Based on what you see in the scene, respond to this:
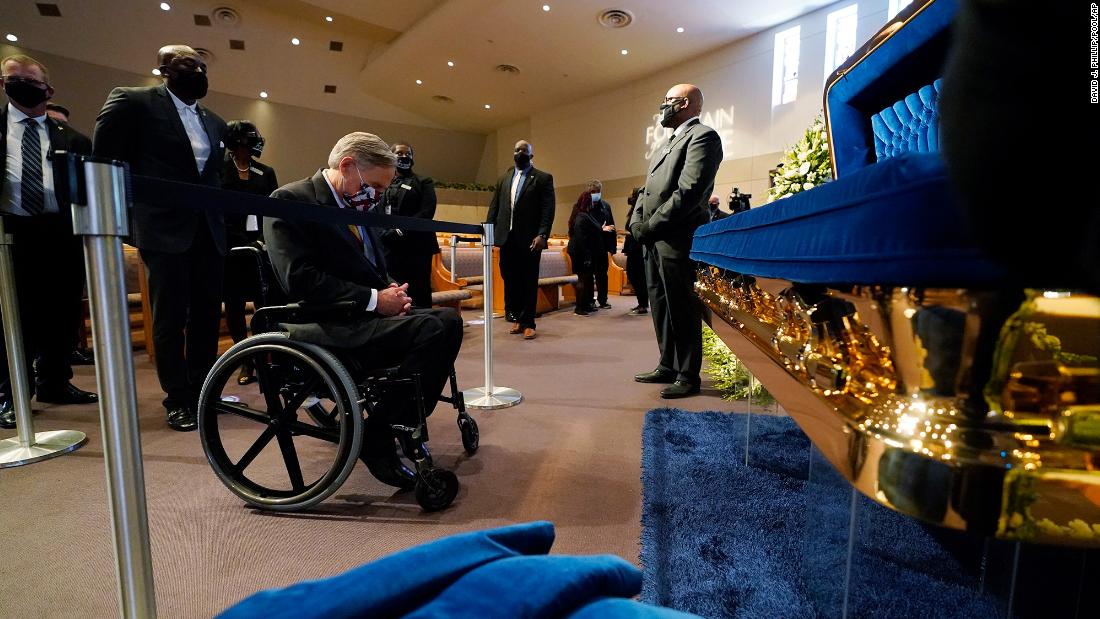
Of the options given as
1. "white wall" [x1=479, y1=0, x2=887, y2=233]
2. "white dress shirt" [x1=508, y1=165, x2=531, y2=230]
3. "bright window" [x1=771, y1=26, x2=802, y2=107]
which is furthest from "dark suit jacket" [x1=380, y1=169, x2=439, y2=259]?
"bright window" [x1=771, y1=26, x2=802, y2=107]

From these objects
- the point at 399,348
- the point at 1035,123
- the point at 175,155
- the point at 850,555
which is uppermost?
the point at 175,155

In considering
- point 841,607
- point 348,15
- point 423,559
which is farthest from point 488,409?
point 348,15

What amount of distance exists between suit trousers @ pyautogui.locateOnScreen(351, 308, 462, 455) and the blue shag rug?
30.8 inches

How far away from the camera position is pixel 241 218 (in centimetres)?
329

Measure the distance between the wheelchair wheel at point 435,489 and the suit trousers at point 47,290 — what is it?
7.80 feet

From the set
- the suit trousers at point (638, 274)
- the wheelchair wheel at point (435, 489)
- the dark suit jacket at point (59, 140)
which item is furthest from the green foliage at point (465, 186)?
the wheelchair wheel at point (435, 489)

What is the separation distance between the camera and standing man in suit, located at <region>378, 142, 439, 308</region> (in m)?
Answer: 3.69

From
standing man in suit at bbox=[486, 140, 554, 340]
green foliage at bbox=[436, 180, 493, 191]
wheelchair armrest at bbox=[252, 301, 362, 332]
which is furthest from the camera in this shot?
green foliage at bbox=[436, 180, 493, 191]

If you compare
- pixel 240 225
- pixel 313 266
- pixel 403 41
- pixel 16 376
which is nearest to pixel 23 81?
pixel 240 225

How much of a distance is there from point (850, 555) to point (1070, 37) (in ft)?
2.59

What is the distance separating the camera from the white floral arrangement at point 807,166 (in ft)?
5.88

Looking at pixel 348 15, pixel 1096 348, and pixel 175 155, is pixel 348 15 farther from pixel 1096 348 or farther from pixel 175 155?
pixel 1096 348

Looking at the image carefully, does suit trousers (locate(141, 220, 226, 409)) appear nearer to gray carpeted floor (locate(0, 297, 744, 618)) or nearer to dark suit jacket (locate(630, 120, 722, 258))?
gray carpeted floor (locate(0, 297, 744, 618))

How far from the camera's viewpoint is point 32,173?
8.17ft
